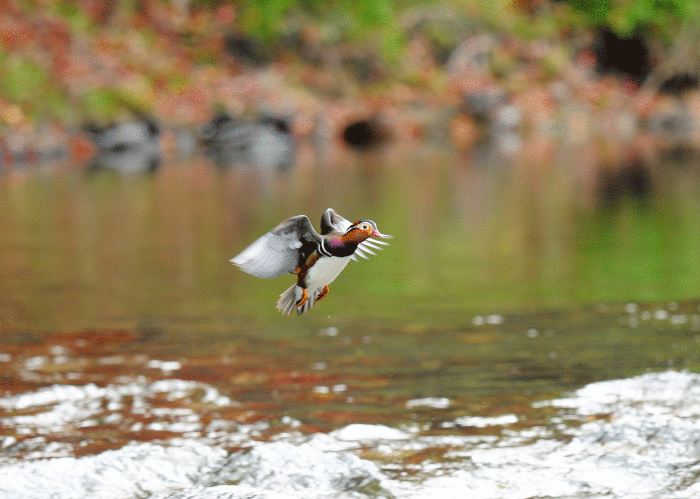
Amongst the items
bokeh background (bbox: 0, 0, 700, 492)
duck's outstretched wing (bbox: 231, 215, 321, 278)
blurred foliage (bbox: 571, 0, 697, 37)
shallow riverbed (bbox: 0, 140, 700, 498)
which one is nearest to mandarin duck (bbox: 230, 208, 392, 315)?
duck's outstretched wing (bbox: 231, 215, 321, 278)

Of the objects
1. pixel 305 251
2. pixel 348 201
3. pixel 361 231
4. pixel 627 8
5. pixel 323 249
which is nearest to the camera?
pixel 361 231

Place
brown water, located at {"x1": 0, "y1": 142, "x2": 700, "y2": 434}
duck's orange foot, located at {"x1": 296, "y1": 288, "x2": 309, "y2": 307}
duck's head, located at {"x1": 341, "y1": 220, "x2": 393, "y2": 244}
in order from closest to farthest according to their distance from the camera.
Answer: duck's head, located at {"x1": 341, "y1": 220, "x2": 393, "y2": 244} < duck's orange foot, located at {"x1": 296, "y1": 288, "x2": 309, "y2": 307} < brown water, located at {"x1": 0, "y1": 142, "x2": 700, "y2": 434}

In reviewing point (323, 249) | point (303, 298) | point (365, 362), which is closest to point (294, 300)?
point (303, 298)

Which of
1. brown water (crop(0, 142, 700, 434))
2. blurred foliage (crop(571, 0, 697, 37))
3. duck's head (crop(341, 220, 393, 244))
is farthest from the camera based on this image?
blurred foliage (crop(571, 0, 697, 37))

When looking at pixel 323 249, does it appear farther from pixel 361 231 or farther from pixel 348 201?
pixel 348 201

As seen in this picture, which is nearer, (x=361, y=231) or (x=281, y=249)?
(x=361, y=231)

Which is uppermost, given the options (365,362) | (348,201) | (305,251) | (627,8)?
(627,8)

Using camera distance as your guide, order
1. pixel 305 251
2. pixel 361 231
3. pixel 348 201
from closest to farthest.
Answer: pixel 361 231 → pixel 305 251 → pixel 348 201

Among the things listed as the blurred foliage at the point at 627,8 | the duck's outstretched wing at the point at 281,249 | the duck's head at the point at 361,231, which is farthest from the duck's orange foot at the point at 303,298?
the blurred foliage at the point at 627,8

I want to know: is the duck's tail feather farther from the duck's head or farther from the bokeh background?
the bokeh background
